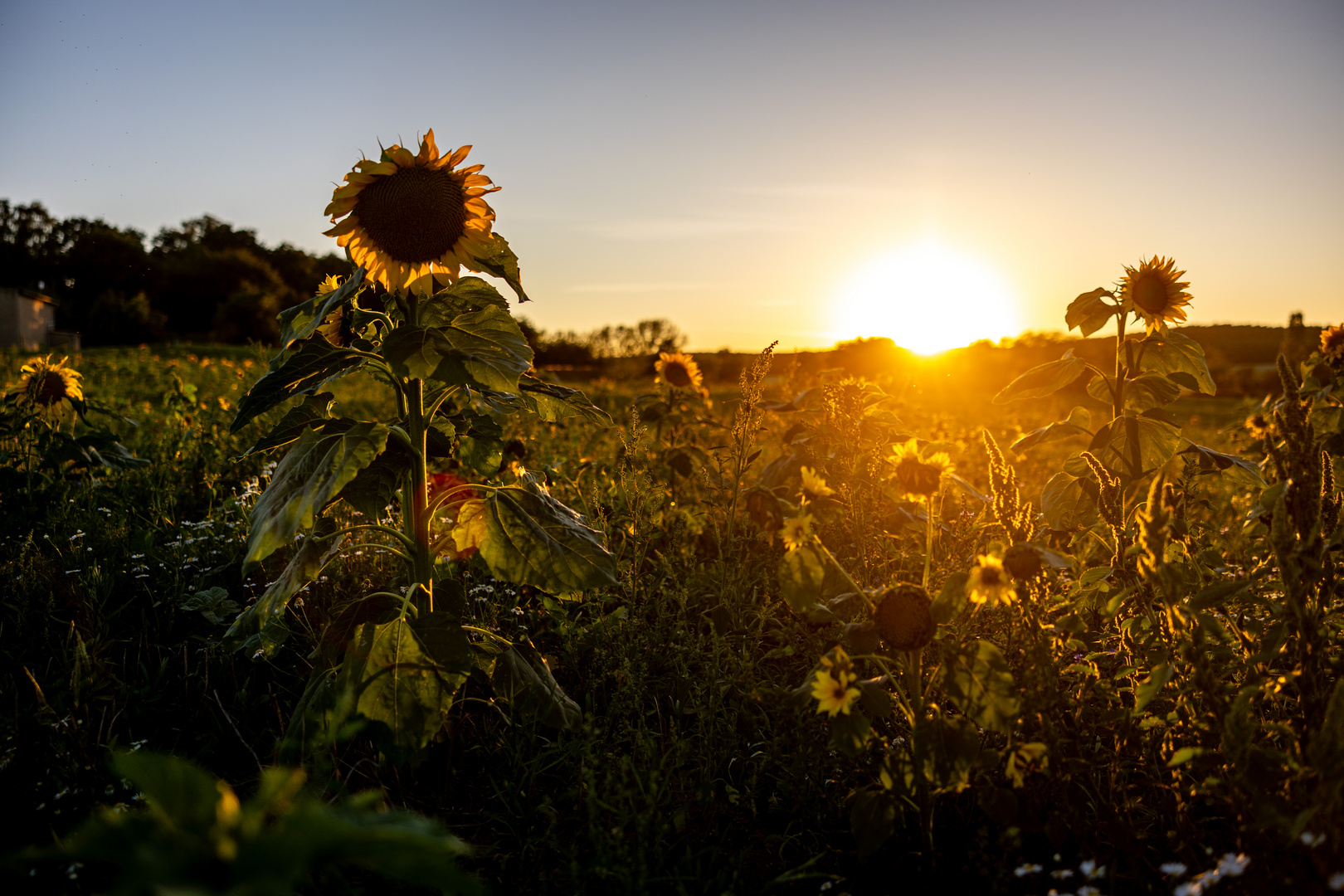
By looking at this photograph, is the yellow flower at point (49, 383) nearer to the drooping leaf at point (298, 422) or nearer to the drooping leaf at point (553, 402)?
the drooping leaf at point (298, 422)

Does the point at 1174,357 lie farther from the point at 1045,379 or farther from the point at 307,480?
the point at 307,480

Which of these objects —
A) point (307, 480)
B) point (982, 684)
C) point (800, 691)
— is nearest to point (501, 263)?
point (307, 480)

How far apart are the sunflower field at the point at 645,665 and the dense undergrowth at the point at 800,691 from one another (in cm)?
2

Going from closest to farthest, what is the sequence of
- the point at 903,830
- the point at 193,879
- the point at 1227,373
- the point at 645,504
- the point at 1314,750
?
the point at 193,879 < the point at 1314,750 < the point at 903,830 < the point at 645,504 < the point at 1227,373

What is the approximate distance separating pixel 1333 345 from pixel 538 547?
3.07 m

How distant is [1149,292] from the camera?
2.64m

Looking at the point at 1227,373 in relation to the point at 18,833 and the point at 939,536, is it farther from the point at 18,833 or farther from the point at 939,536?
the point at 18,833

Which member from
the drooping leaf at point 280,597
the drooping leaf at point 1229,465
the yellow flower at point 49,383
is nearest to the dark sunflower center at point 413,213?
the drooping leaf at point 280,597

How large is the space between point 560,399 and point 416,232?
1.90ft

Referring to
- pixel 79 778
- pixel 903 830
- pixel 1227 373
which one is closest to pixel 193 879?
pixel 79 778

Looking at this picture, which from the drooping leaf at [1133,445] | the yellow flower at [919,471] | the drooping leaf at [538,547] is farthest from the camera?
the drooping leaf at [1133,445]

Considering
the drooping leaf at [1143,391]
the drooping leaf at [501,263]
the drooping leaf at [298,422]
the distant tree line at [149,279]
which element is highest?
the distant tree line at [149,279]

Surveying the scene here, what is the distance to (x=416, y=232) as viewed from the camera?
1.93m

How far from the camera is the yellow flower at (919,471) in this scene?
1728 millimetres
